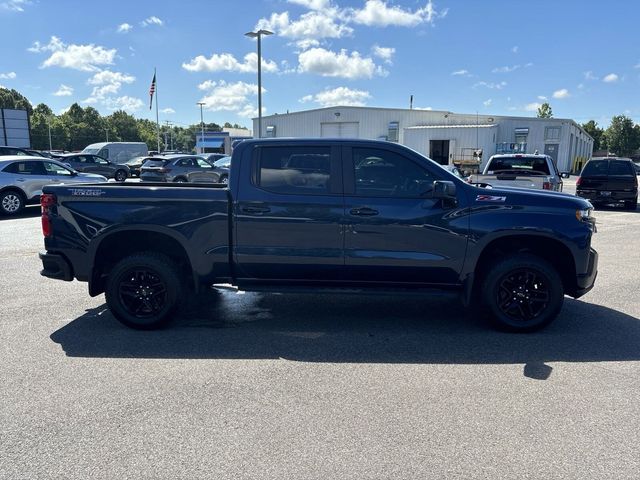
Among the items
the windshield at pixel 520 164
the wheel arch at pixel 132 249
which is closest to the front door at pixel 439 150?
the windshield at pixel 520 164

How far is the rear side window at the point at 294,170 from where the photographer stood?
16.2 ft

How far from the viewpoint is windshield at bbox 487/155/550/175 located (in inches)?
478

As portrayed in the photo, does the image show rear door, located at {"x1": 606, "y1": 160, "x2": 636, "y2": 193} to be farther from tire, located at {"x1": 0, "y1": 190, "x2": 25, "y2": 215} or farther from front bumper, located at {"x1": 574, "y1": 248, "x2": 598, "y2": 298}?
tire, located at {"x1": 0, "y1": 190, "x2": 25, "y2": 215}

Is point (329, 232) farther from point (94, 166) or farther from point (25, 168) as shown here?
point (94, 166)

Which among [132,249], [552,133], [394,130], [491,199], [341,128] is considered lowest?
[132,249]

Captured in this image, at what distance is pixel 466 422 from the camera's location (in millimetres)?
3336

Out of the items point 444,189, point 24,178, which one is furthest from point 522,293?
point 24,178

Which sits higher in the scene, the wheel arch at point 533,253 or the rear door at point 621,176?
the rear door at point 621,176

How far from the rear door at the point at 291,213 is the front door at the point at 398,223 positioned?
15 cm

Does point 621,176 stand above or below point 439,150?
below

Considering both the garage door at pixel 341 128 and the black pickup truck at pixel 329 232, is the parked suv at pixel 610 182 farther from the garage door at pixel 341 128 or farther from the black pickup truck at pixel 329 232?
the garage door at pixel 341 128

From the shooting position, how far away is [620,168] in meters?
Result: 17.2

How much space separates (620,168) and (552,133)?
25.1m

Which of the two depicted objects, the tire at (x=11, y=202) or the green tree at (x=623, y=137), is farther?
the green tree at (x=623, y=137)
